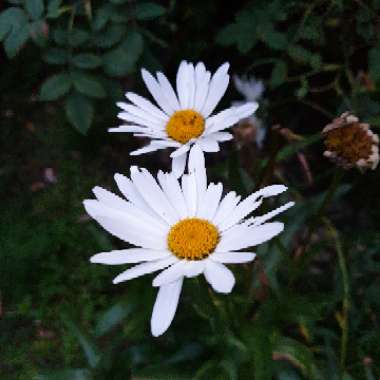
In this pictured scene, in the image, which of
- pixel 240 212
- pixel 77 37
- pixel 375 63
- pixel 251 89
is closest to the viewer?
pixel 240 212

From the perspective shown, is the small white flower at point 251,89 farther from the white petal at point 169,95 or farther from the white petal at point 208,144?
the white petal at point 208,144

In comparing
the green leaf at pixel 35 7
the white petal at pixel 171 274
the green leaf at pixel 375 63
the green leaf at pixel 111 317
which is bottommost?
the white petal at pixel 171 274

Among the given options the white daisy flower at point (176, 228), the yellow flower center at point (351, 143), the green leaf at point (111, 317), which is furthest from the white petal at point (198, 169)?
the green leaf at point (111, 317)

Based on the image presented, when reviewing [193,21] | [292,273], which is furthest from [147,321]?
[193,21]

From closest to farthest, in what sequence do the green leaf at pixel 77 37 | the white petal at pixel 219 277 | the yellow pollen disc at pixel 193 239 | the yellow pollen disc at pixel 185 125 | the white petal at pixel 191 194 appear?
the white petal at pixel 219 277, the yellow pollen disc at pixel 193 239, the white petal at pixel 191 194, the yellow pollen disc at pixel 185 125, the green leaf at pixel 77 37

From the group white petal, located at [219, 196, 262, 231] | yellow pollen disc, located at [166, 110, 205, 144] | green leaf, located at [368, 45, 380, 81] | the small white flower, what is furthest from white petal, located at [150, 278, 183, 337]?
the small white flower

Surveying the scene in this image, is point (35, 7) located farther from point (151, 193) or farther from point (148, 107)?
point (151, 193)

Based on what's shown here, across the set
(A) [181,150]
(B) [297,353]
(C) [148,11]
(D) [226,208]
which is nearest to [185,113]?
(A) [181,150]
